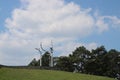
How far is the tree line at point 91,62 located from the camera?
269 ft

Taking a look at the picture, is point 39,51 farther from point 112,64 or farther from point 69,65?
point 112,64

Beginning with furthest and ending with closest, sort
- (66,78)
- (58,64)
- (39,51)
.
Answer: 1. (58,64)
2. (39,51)
3. (66,78)

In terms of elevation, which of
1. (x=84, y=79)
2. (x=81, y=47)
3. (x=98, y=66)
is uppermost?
(x=81, y=47)

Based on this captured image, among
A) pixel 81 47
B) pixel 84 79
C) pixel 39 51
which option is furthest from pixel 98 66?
pixel 84 79

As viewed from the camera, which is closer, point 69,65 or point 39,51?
point 39,51

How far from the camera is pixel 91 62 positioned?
268 ft

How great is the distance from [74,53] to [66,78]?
1653 inches

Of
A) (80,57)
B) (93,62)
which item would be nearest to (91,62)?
(93,62)

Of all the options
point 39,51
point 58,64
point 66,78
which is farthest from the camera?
point 58,64

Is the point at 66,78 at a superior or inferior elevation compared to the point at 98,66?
inferior

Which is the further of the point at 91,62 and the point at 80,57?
the point at 80,57

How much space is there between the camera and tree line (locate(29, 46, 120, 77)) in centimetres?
8188

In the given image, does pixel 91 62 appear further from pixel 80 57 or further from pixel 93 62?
pixel 80 57

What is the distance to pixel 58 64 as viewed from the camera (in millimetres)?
84000
